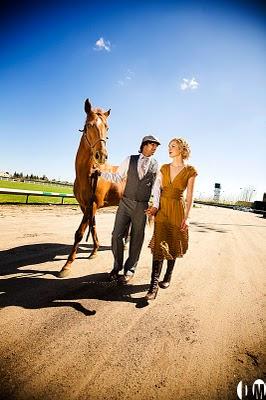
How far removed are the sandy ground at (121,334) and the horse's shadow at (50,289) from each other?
1cm

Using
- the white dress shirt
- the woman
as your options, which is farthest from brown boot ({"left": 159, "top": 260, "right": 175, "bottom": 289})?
the white dress shirt

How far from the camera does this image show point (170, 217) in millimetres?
3826

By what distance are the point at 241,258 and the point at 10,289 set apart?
18.2 feet

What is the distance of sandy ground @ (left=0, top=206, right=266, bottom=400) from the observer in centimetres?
196

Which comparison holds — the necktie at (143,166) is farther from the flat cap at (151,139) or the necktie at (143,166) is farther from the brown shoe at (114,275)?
the brown shoe at (114,275)

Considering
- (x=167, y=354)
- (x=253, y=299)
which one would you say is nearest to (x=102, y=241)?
(x=253, y=299)

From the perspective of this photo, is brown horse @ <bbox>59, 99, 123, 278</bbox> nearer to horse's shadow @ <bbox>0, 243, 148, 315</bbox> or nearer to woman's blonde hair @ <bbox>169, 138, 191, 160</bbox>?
horse's shadow @ <bbox>0, 243, 148, 315</bbox>

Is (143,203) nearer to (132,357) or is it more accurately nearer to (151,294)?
(151,294)

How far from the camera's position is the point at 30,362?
2.08m

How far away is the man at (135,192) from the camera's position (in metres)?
3.92

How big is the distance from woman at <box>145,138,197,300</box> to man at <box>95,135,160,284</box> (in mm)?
182

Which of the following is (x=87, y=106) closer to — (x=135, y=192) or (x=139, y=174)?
(x=139, y=174)

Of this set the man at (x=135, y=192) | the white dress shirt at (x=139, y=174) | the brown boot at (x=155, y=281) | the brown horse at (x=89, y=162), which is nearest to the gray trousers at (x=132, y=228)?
the man at (x=135, y=192)

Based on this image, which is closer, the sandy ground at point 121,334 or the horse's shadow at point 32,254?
the sandy ground at point 121,334
